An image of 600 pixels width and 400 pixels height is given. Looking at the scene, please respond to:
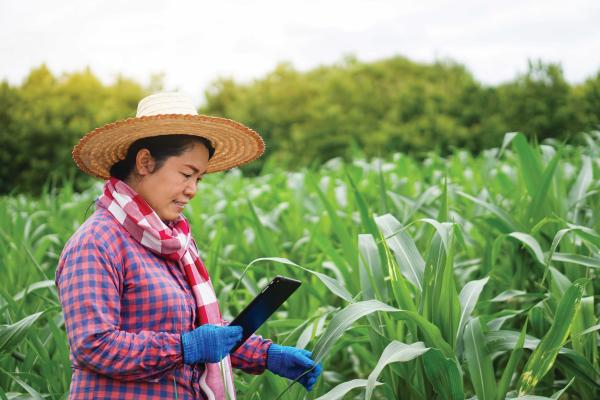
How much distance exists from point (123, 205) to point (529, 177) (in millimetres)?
1840

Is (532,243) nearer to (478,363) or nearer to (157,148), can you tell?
(478,363)

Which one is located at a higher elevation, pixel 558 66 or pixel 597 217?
pixel 558 66

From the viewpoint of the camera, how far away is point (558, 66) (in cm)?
1047

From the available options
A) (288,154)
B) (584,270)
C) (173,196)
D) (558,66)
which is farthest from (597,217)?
(288,154)

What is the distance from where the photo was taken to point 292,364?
1.81 meters

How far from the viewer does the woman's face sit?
169 centimetres

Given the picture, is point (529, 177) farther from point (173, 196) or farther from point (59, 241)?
point (59, 241)

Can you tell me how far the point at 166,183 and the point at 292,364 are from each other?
580 millimetres

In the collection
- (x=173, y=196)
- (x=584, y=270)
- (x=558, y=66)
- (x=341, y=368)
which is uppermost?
(x=558, y=66)

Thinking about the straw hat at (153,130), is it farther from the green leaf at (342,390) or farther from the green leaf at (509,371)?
the green leaf at (509,371)

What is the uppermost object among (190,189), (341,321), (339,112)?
(339,112)

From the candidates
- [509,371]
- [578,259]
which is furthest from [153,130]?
[578,259]

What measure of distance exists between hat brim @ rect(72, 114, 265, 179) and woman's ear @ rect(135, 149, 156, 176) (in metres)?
0.06

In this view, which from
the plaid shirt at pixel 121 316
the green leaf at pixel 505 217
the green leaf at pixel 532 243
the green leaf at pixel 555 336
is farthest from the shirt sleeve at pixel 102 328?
the green leaf at pixel 505 217
